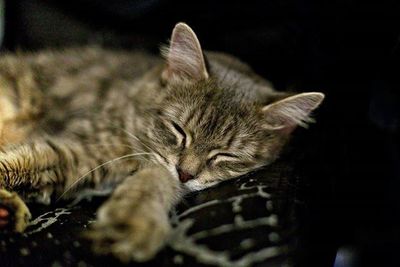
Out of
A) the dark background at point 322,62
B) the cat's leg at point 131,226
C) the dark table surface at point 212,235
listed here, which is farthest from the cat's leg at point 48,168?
the dark background at point 322,62

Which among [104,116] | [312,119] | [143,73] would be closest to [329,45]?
[312,119]

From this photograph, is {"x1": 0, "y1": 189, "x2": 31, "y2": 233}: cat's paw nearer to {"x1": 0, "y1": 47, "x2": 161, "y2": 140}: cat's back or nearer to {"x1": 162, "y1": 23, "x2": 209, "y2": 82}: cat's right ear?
{"x1": 0, "y1": 47, "x2": 161, "y2": 140}: cat's back

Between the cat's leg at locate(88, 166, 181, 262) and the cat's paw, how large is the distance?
186mm

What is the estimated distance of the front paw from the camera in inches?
35.8

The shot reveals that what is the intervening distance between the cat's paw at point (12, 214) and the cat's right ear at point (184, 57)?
1.88 feet

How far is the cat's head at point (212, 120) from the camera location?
1302 millimetres

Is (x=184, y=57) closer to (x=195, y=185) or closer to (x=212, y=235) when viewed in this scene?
(x=195, y=185)

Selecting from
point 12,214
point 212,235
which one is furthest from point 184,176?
point 12,214

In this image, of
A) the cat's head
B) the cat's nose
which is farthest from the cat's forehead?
the cat's nose

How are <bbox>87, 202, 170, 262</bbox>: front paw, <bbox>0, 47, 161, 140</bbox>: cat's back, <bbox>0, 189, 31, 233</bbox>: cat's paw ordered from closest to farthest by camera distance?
<bbox>87, 202, 170, 262</bbox>: front paw
<bbox>0, 189, 31, 233</bbox>: cat's paw
<bbox>0, 47, 161, 140</bbox>: cat's back

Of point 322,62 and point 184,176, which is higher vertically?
point 322,62

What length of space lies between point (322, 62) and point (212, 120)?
1.61ft

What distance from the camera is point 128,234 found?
0.91 metres

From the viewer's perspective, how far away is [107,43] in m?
Result: 1.85
